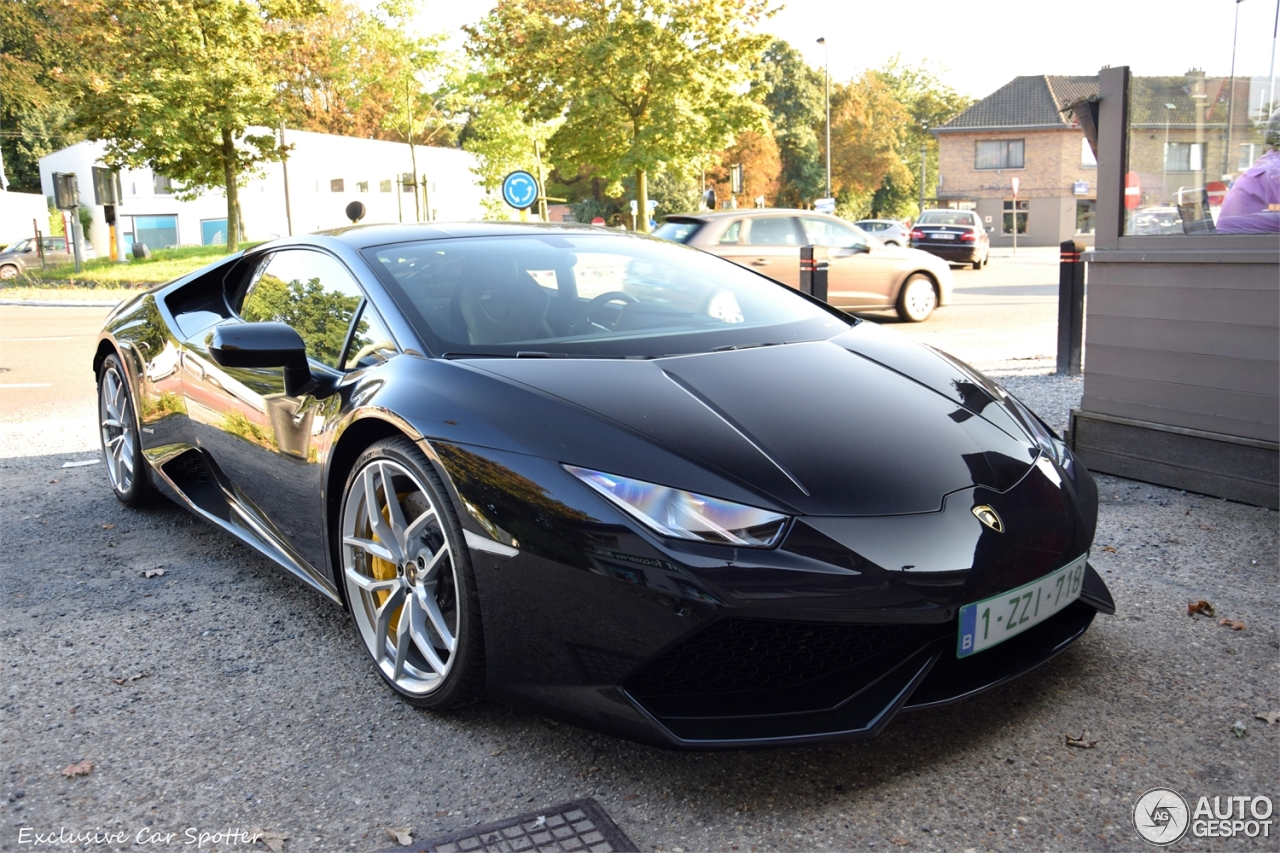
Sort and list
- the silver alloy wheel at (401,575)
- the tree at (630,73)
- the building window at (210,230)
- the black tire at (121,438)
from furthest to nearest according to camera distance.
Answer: the building window at (210,230) < the tree at (630,73) < the black tire at (121,438) < the silver alloy wheel at (401,575)

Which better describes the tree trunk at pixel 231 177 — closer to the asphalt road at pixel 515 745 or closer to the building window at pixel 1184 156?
the asphalt road at pixel 515 745

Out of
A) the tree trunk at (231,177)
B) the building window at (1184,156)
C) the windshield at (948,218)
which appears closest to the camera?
the building window at (1184,156)

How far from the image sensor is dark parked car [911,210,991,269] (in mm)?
25406

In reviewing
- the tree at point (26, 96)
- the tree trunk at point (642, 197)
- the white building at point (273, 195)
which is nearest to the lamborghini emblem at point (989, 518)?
the tree trunk at point (642, 197)

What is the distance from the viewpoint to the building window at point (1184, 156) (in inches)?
183

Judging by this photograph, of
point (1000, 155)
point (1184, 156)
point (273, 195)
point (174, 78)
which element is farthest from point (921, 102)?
point (1184, 156)

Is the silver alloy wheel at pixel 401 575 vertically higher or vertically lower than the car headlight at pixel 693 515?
lower

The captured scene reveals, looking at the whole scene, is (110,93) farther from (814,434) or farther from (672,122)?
(814,434)

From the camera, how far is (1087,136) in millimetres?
5078

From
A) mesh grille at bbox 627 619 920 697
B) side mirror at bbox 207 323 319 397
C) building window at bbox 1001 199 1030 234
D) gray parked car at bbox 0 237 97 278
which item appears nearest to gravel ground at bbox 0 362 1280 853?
mesh grille at bbox 627 619 920 697

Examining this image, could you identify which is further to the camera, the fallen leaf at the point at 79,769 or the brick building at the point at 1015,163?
the brick building at the point at 1015,163

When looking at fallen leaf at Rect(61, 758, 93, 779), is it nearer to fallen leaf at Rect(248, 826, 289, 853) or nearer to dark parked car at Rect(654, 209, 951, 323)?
fallen leaf at Rect(248, 826, 289, 853)

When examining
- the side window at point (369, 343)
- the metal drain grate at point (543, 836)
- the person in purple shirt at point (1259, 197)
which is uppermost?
the person in purple shirt at point (1259, 197)

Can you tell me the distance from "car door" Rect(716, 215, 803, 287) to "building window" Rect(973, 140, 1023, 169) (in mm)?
47169
